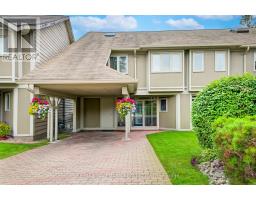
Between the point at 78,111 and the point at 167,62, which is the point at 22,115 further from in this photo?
the point at 167,62

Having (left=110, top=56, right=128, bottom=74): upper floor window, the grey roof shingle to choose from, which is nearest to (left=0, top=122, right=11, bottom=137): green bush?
the grey roof shingle

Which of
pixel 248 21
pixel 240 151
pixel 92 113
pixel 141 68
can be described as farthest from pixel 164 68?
pixel 240 151

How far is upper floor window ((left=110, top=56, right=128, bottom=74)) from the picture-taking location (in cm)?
1377

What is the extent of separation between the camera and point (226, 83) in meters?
4.82

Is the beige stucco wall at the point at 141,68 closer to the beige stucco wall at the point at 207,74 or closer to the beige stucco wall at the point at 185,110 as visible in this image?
the beige stucco wall at the point at 185,110

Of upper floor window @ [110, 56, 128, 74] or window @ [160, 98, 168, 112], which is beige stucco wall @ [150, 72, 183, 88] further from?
upper floor window @ [110, 56, 128, 74]

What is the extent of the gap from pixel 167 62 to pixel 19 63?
25.3 feet

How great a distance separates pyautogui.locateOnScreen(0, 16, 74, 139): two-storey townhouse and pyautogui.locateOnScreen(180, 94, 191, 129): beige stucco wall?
24.8 feet

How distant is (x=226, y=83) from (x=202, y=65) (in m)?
8.60

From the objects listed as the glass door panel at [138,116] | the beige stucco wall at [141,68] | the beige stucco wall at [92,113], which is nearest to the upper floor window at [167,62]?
the beige stucco wall at [141,68]

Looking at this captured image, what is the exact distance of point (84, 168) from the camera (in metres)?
5.06

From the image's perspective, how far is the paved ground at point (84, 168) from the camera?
13.9 feet
